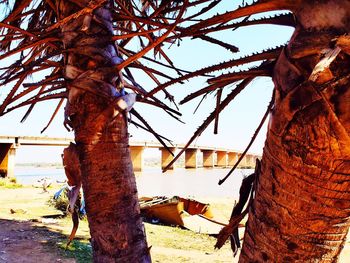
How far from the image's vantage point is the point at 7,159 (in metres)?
18.2

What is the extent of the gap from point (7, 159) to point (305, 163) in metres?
19.8

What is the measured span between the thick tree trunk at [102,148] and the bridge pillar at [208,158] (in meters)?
28.1

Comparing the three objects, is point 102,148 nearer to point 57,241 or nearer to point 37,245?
point 37,245

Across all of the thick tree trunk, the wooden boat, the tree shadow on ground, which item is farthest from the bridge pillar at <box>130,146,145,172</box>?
the thick tree trunk

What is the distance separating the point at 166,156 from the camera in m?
23.5

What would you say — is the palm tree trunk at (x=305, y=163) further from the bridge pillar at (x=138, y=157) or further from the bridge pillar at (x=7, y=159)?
the bridge pillar at (x=138, y=157)

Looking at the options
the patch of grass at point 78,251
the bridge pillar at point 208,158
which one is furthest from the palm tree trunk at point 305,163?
the bridge pillar at point 208,158

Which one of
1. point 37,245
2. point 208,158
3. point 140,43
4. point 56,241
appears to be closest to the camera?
point 140,43

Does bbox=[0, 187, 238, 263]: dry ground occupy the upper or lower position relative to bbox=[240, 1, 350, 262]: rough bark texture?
lower

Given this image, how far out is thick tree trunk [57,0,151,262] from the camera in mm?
1901

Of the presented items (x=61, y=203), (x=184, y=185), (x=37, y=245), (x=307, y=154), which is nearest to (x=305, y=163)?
(x=307, y=154)

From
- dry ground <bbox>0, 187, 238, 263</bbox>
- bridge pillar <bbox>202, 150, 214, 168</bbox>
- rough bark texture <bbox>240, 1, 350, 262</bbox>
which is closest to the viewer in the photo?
rough bark texture <bbox>240, 1, 350, 262</bbox>

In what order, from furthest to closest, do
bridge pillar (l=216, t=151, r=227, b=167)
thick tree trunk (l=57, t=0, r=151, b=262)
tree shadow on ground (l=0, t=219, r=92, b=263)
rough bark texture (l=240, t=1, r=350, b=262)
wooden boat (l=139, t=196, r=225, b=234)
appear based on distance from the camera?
bridge pillar (l=216, t=151, r=227, b=167) → wooden boat (l=139, t=196, r=225, b=234) → tree shadow on ground (l=0, t=219, r=92, b=263) → thick tree trunk (l=57, t=0, r=151, b=262) → rough bark texture (l=240, t=1, r=350, b=262)

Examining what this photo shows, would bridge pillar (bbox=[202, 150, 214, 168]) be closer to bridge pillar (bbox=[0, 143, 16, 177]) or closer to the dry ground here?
bridge pillar (bbox=[0, 143, 16, 177])
